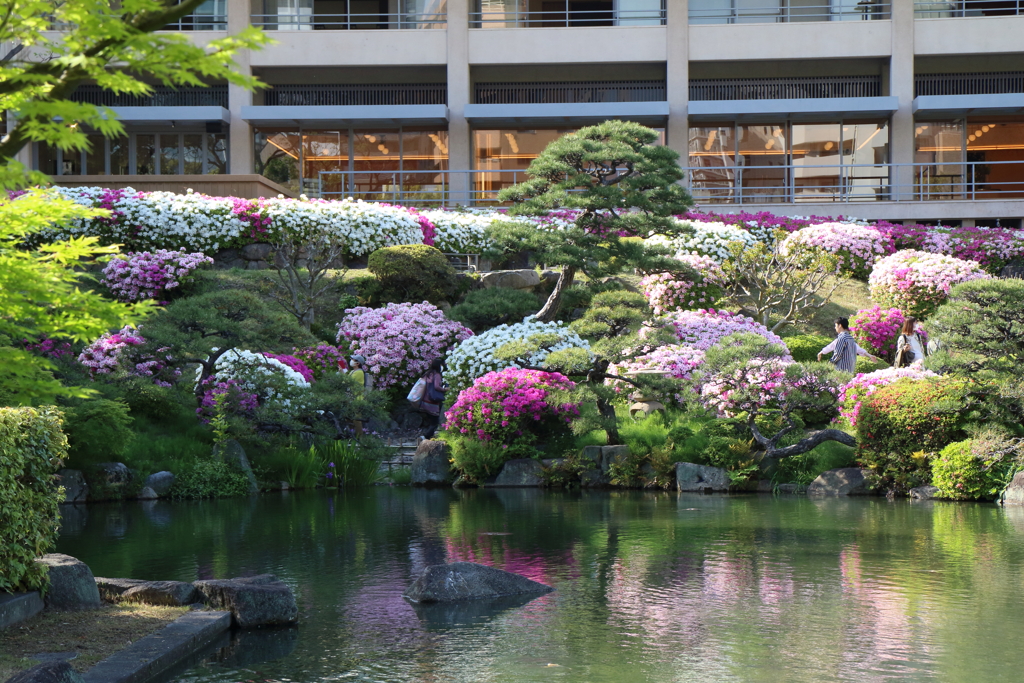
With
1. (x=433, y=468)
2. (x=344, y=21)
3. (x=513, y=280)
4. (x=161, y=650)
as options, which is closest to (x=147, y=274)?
(x=513, y=280)

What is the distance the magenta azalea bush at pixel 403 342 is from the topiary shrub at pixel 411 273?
5.33ft

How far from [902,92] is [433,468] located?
69.0 ft

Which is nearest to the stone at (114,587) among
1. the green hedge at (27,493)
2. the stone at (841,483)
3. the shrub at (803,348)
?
the green hedge at (27,493)

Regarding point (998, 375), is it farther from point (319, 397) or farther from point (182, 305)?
point (182, 305)

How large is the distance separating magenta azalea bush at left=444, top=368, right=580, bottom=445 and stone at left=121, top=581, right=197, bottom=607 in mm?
8317

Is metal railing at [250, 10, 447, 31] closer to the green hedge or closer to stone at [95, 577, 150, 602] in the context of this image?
the green hedge

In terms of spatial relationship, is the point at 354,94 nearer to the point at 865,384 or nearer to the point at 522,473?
the point at 522,473

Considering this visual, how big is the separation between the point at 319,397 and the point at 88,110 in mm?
11009

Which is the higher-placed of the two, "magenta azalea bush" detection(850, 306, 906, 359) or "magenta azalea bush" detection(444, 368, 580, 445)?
"magenta azalea bush" detection(850, 306, 906, 359)

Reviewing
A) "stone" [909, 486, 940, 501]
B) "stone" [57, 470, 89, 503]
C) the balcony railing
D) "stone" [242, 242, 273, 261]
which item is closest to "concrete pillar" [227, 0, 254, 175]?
"stone" [242, 242, 273, 261]

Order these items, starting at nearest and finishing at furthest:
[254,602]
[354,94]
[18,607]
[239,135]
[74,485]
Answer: [18,607], [254,602], [74,485], [239,135], [354,94]

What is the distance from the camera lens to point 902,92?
1204 inches

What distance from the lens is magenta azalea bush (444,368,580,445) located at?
15.5 m

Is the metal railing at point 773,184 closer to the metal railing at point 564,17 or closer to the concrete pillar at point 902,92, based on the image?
the concrete pillar at point 902,92
